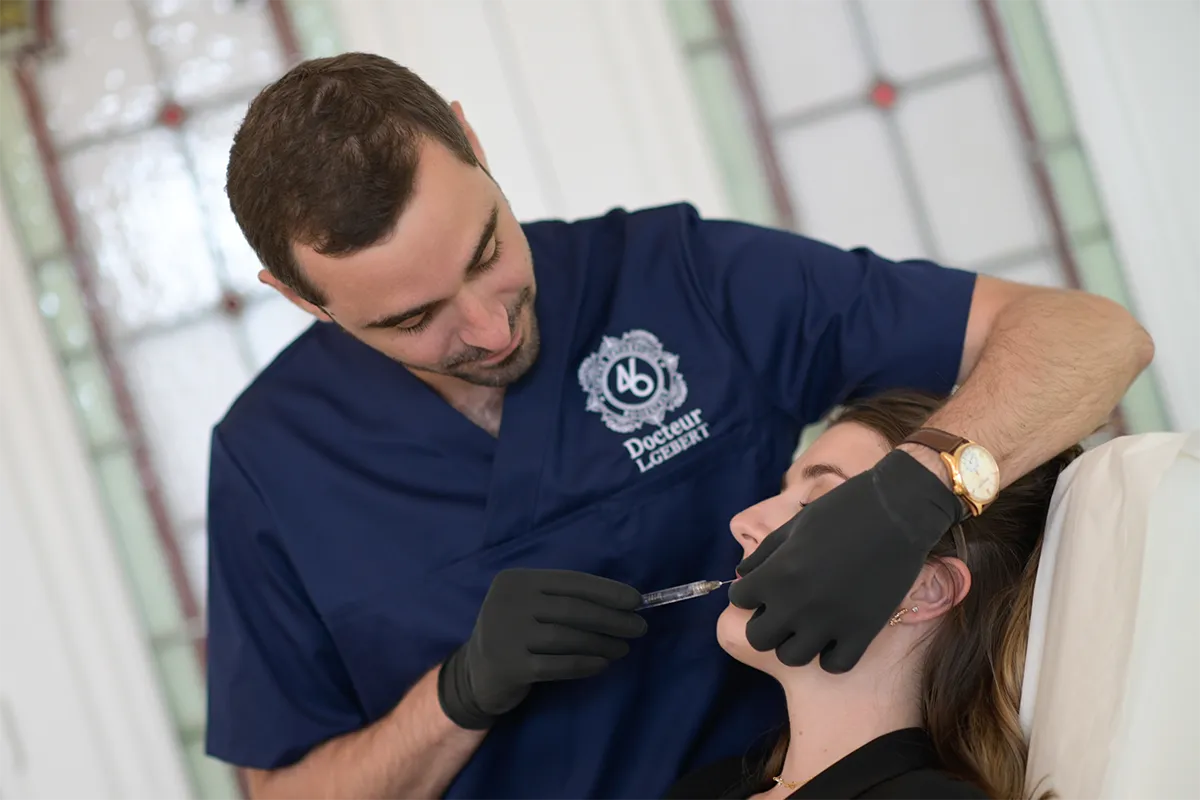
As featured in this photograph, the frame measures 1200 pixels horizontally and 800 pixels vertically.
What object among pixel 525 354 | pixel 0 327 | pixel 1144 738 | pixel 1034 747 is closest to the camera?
pixel 1144 738

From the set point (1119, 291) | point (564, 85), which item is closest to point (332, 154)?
point (564, 85)

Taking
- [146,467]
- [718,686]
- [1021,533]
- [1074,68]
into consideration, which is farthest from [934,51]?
[146,467]

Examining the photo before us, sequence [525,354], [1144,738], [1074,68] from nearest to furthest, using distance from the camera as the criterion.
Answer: [1144,738]
[525,354]
[1074,68]

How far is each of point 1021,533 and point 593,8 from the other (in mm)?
1197

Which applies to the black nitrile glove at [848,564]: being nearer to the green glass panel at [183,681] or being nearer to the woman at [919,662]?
the woman at [919,662]

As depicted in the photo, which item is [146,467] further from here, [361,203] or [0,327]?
[361,203]

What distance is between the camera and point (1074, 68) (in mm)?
1951

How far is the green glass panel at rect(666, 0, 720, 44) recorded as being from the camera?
2.00m

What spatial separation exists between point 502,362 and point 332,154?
30cm

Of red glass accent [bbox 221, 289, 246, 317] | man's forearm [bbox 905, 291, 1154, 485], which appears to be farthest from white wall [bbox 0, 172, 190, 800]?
man's forearm [bbox 905, 291, 1154, 485]

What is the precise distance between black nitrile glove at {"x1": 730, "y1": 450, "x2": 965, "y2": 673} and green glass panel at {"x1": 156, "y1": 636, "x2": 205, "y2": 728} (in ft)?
4.55

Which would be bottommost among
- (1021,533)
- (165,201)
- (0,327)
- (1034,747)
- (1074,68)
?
(1034,747)

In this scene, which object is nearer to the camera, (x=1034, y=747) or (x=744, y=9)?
(x=1034, y=747)

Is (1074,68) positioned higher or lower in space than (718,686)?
higher
